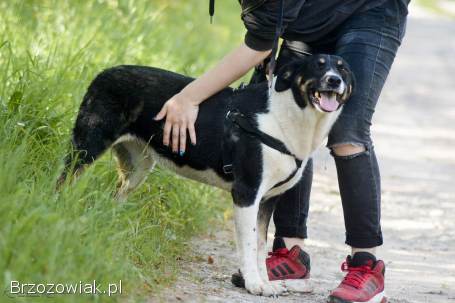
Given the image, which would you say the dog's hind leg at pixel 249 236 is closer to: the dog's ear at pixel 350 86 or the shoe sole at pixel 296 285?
the shoe sole at pixel 296 285

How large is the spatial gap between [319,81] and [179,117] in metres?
0.81

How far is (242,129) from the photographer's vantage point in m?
4.58

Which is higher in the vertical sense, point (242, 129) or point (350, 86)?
point (350, 86)

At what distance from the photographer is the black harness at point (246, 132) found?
451 centimetres

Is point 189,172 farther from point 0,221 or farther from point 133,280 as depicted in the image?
point 0,221

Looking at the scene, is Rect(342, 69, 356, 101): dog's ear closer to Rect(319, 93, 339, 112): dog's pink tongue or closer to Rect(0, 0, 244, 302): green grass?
Rect(319, 93, 339, 112): dog's pink tongue

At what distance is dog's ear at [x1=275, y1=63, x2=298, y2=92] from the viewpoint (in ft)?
14.9

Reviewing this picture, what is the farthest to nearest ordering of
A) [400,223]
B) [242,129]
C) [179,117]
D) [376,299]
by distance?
1. [400,223]
2. [179,117]
3. [242,129]
4. [376,299]

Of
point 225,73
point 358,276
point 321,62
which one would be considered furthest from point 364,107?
point 358,276

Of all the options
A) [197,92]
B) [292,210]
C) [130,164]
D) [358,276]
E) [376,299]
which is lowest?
[376,299]

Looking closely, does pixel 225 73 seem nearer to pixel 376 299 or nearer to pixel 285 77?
pixel 285 77

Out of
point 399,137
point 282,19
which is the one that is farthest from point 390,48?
point 399,137

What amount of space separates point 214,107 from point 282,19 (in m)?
0.68

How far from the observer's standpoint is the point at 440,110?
12.4m
